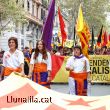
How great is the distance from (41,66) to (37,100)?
10.1ft

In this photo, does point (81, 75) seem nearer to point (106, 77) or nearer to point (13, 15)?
point (106, 77)

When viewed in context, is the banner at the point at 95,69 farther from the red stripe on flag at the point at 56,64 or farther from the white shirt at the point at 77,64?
the white shirt at the point at 77,64

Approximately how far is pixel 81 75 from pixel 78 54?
0.49 meters

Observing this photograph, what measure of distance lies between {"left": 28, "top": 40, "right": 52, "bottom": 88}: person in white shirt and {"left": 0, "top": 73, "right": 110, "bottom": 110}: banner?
238 cm

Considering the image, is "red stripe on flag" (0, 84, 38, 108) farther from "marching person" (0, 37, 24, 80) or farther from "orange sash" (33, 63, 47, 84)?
"orange sash" (33, 63, 47, 84)

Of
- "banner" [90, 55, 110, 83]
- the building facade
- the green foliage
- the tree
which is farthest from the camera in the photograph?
the green foliage

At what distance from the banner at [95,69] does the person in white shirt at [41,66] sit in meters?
7.79


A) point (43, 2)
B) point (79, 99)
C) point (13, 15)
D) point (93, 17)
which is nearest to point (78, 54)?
point (79, 99)

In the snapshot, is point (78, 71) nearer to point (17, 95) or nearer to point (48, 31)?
point (48, 31)

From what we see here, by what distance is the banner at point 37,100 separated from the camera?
6898 millimetres

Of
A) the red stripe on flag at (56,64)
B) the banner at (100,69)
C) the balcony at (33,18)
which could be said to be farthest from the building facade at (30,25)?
the banner at (100,69)

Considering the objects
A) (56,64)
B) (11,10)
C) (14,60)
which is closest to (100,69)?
(56,64)

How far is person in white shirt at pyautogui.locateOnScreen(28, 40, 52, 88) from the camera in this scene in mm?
10094

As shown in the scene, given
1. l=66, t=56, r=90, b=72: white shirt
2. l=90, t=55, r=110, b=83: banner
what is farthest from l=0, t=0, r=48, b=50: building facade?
l=66, t=56, r=90, b=72: white shirt
